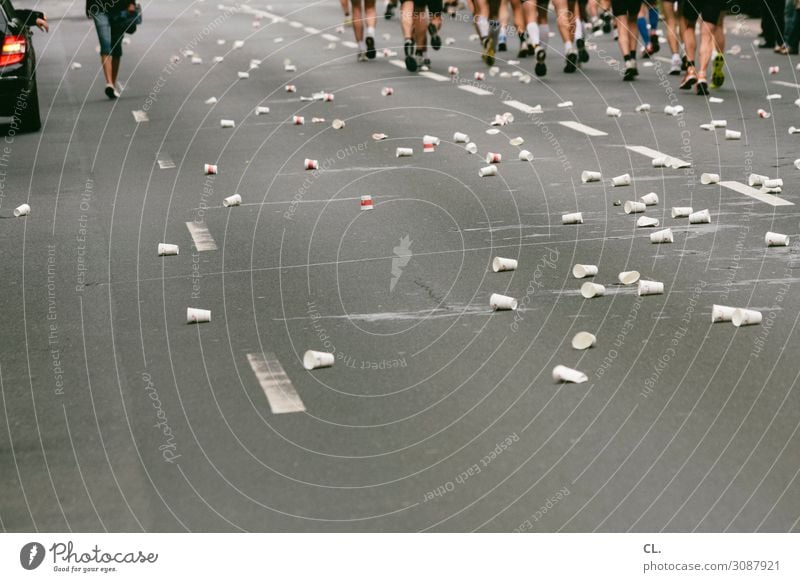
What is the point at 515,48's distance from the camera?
2122 centimetres

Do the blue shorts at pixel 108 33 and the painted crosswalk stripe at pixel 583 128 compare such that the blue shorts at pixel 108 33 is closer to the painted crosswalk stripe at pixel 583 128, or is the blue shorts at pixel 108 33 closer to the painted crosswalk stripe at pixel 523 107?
the painted crosswalk stripe at pixel 523 107

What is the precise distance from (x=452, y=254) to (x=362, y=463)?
11.3ft

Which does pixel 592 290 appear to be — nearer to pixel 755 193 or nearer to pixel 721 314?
pixel 721 314

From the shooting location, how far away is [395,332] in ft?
21.9

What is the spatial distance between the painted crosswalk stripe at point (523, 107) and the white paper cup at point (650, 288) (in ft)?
23.8

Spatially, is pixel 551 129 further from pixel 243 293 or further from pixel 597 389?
pixel 597 389

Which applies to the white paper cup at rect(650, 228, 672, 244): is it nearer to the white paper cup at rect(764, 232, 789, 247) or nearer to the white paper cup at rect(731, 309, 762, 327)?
the white paper cup at rect(764, 232, 789, 247)

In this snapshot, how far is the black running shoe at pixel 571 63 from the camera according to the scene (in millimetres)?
18125

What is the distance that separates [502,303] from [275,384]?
149 centimetres

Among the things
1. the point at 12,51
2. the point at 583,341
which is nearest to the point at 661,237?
the point at 583,341

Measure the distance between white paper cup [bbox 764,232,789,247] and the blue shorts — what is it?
10.2 metres
